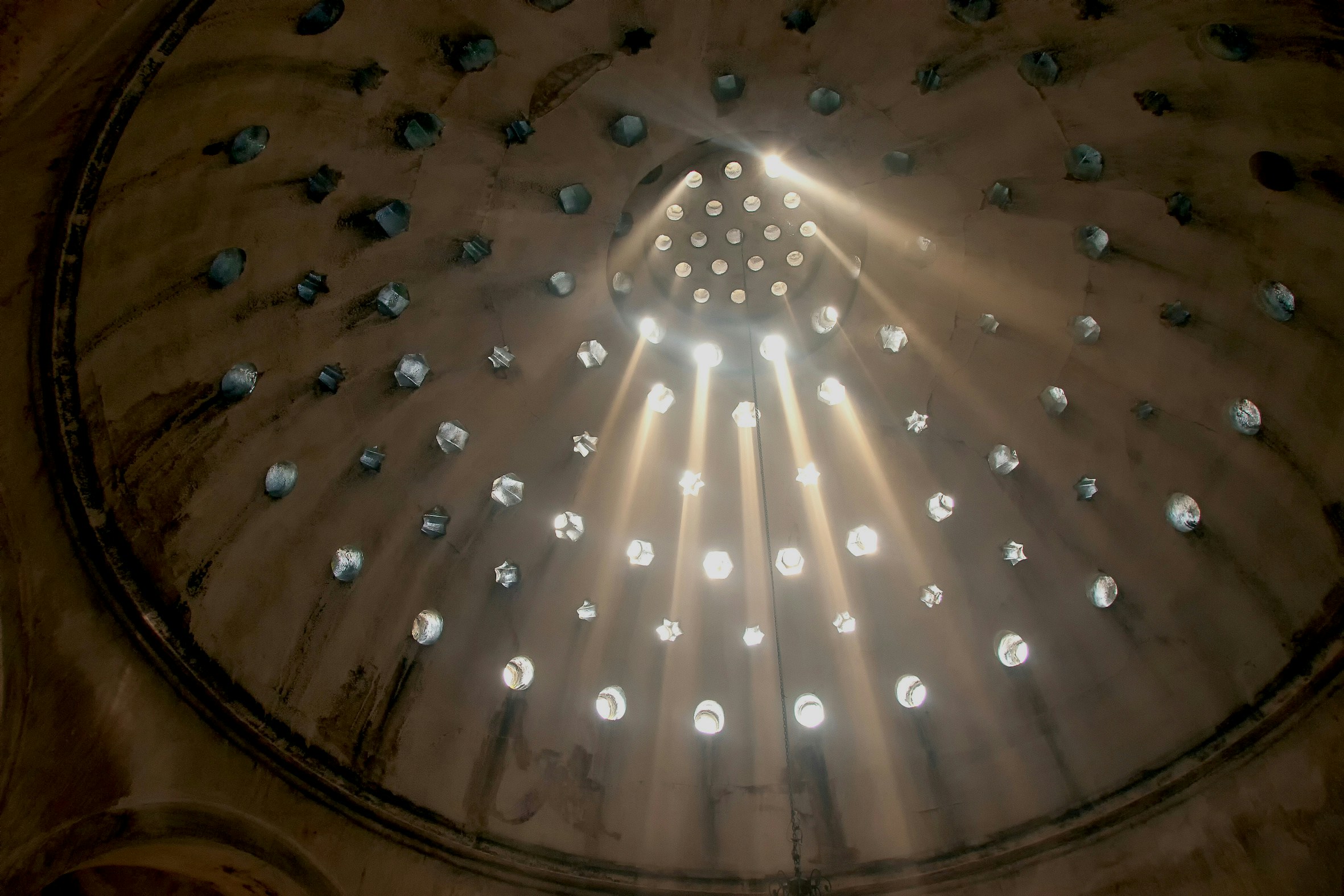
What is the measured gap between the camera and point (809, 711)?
8.00 metres

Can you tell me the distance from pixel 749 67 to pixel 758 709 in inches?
215

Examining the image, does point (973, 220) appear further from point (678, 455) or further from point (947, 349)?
point (678, 455)

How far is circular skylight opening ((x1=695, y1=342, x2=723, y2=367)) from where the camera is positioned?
8445 mm

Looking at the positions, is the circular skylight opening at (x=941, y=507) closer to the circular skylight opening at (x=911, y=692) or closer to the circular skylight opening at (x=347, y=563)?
the circular skylight opening at (x=911, y=692)

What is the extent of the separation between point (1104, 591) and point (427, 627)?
585 cm

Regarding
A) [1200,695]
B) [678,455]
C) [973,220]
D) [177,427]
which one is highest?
[973,220]

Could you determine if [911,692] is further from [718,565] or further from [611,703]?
[611,703]

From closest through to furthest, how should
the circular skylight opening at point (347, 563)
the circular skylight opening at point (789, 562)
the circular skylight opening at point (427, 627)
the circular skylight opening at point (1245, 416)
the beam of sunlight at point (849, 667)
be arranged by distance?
1. the circular skylight opening at point (1245, 416)
2. the circular skylight opening at point (347, 563)
3. the beam of sunlight at point (849, 667)
4. the circular skylight opening at point (427, 627)
5. the circular skylight opening at point (789, 562)

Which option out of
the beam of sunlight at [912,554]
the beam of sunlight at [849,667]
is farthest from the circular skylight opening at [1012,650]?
the beam of sunlight at [849,667]

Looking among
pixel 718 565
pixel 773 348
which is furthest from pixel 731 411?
pixel 718 565

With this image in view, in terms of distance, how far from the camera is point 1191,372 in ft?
24.3

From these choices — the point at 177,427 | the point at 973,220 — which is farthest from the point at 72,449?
the point at 973,220

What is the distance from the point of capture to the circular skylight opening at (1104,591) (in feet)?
25.0

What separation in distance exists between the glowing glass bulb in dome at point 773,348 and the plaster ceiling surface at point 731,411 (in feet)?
0.28
